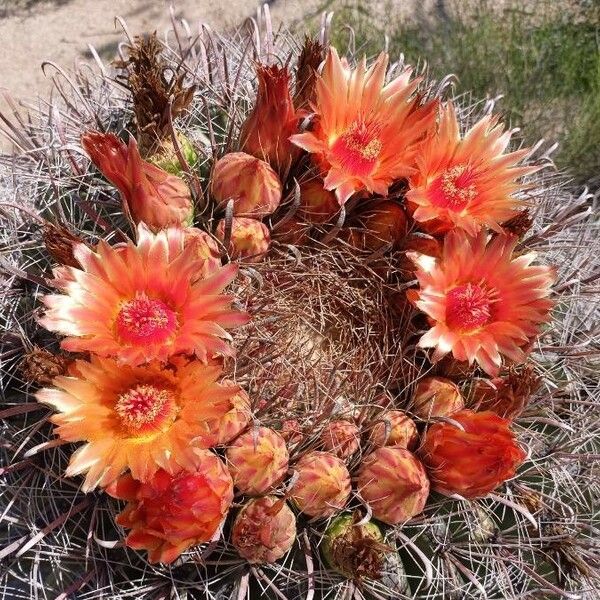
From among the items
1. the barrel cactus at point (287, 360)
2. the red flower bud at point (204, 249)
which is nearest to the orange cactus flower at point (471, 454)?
the barrel cactus at point (287, 360)

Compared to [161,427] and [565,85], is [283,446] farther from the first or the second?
[565,85]

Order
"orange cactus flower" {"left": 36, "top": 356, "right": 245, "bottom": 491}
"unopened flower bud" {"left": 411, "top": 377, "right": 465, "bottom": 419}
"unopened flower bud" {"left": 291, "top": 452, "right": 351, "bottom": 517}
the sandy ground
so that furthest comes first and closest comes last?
the sandy ground
"unopened flower bud" {"left": 411, "top": 377, "right": 465, "bottom": 419}
"unopened flower bud" {"left": 291, "top": 452, "right": 351, "bottom": 517}
"orange cactus flower" {"left": 36, "top": 356, "right": 245, "bottom": 491}

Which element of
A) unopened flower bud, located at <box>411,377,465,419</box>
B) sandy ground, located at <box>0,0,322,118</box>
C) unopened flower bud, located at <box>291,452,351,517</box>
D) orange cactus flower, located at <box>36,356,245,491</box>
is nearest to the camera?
orange cactus flower, located at <box>36,356,245,491</box>

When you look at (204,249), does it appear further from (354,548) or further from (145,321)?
(354,548)

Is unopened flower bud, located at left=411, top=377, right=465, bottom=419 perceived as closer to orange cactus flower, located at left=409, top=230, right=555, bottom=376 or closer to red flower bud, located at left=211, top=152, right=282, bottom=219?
orange cactus flower, located at left=409, top=230, right=555, bottom=376

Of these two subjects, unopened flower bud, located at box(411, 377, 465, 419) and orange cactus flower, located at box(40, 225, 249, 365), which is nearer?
orange cactus flower, located at box(40, 225, 249, 365)

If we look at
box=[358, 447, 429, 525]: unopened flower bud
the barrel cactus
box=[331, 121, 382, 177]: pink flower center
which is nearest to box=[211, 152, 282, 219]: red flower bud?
the barrel cactus

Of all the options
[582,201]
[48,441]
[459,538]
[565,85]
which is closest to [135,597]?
[48,441]
